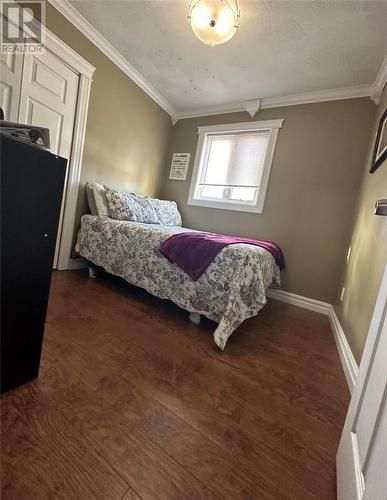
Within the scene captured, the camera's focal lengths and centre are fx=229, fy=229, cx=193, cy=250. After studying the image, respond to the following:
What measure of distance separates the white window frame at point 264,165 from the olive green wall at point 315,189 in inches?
2.9

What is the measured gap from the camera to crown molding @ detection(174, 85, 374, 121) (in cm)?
247

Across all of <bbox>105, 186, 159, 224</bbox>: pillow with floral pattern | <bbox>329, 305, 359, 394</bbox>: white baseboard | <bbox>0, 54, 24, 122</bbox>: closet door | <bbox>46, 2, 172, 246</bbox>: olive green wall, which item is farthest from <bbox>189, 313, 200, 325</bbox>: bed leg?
<bbox>0, 54, 24, 122</bbox>: closet door

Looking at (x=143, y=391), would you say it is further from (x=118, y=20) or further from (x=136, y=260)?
(x=118, y=20)

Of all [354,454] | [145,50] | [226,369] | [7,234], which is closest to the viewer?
[354,454]

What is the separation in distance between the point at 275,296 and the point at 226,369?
1838 millimetres

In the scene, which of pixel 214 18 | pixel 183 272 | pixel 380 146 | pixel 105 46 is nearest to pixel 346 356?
pixel 183 272

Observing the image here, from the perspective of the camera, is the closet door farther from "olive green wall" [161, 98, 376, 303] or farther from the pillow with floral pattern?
"olive green wall" [161, 98, 376, 303]

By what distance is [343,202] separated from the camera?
255cm

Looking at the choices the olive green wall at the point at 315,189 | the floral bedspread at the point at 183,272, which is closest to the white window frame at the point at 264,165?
the olive green wall at the point at 315,189

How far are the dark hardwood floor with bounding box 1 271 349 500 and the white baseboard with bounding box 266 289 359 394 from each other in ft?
0.24

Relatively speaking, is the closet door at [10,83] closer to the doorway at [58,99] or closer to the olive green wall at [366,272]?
the doorway at [58,99]

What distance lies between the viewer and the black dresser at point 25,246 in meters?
0.75

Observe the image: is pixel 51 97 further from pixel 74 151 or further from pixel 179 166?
pixel 179 166

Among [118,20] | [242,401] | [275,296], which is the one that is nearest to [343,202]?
[275,296]
